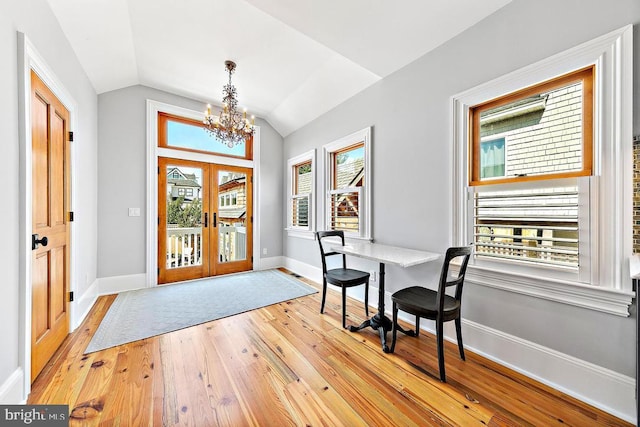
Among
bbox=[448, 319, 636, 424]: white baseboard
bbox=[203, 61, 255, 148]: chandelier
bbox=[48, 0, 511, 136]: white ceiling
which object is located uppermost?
bbox=[48, 0, 511, 136]: white ceiling

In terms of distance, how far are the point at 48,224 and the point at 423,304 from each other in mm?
2998

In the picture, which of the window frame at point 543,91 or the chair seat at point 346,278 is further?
the chair seat at point 346,278

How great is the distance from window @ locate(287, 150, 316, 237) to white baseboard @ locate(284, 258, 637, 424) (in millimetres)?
2728

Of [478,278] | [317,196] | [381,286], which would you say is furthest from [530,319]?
[317,196]

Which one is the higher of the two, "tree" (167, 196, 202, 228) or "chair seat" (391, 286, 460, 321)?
"tree" (167, 196, 202, 228)

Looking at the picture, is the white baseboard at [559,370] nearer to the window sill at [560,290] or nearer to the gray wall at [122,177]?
the window sill at [560,290]

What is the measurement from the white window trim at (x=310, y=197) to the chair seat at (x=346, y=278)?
1519 mm

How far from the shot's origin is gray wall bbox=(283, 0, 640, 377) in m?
1.51

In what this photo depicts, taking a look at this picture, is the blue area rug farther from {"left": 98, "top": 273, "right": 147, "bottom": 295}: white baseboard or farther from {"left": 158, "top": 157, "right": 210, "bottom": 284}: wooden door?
{"left": 158, "top": 157, "right": 210, "bottom": 284}: wooden door

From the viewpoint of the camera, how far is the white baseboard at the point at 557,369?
4.66 ft

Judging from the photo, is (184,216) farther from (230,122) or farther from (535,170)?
(535,170)

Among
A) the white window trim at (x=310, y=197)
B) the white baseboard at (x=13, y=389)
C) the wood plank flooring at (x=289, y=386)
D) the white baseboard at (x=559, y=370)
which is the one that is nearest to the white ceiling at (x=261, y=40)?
the white window trim at (x=310, y=197)

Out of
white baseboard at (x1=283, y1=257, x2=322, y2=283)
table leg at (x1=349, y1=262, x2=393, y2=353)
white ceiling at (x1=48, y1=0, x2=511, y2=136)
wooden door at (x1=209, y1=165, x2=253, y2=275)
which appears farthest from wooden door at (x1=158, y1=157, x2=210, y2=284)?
table leg at (x1=349, y1=262, x2=393, y2=353)

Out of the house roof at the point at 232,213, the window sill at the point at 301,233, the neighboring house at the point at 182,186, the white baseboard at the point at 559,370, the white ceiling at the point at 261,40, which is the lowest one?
the white baseboard at the point at 559,370
